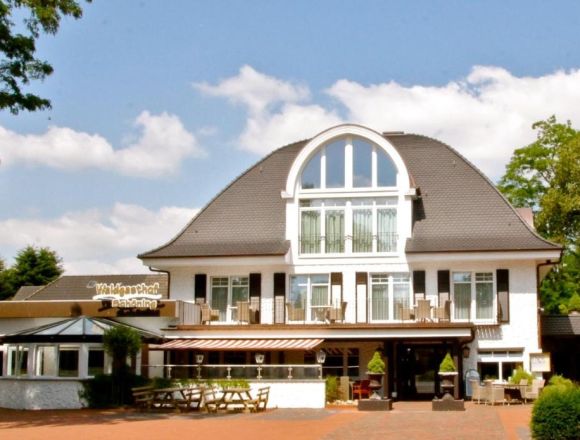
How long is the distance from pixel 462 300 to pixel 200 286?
9.28 metres

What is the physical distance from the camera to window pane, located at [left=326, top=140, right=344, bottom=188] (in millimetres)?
34406

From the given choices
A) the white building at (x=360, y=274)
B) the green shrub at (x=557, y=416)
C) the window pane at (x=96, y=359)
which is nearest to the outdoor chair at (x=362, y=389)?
the white building at (x=360, y=274)

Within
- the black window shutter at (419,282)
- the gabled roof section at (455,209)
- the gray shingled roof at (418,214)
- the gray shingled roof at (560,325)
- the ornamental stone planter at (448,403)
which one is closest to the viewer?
the ornamental stone planter at (448,403)

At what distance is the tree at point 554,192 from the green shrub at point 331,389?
17.4m

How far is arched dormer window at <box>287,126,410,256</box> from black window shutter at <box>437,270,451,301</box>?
1.83 m

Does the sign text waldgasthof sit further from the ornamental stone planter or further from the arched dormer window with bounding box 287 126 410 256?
the ornamental stone planter

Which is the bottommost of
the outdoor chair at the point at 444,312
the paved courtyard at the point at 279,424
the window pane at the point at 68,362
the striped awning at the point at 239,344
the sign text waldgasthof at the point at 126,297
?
the paved courtyard at the point at 279,424

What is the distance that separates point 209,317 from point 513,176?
21180mm

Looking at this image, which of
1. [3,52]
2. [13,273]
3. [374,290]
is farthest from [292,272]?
[13,273]

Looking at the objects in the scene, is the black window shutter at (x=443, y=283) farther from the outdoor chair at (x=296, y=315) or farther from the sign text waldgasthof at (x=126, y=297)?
the sign text waldgasthof at (x=126, y=297)

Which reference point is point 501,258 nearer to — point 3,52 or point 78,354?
point 78,354

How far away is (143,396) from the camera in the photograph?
2794 centimetres

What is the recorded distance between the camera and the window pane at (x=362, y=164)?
34.2 m

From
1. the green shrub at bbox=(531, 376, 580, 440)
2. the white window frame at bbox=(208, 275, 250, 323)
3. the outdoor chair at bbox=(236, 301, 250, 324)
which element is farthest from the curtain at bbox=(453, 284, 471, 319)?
the green shrub at bbox=(531, 376, 580, 440)
